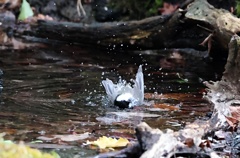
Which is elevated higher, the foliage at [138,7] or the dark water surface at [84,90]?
the foliage at [138,7]

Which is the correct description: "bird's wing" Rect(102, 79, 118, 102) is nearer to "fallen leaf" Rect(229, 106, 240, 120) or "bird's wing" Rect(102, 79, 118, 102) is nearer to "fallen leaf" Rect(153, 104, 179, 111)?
"fallen leaf" Rect(153, 104, 179, 111)

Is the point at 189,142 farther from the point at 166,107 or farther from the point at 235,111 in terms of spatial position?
the point at 166,107

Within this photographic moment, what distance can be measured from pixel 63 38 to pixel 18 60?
164cm

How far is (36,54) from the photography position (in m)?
6.99

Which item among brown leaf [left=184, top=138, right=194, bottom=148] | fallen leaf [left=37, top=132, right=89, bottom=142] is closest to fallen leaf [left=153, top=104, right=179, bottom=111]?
fallen leaf [left=37, top=132, right=89, bottom=142]

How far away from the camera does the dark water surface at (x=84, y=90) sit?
2.94m

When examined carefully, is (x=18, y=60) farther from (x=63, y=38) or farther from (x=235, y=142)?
(x=235, y=142)

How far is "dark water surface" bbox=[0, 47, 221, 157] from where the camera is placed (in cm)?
294

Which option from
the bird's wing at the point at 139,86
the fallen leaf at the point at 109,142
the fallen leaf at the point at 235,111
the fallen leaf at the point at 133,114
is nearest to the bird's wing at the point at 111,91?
the bird's wing at the point at 139,86

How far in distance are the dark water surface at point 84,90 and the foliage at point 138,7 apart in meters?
1.26

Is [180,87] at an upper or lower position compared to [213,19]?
lower

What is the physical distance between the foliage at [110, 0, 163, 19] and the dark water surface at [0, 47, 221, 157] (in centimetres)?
126

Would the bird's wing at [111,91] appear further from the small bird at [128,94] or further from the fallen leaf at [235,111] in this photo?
the fallen leaf at [235,111]

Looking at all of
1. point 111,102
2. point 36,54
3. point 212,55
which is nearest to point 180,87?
point 111,102
